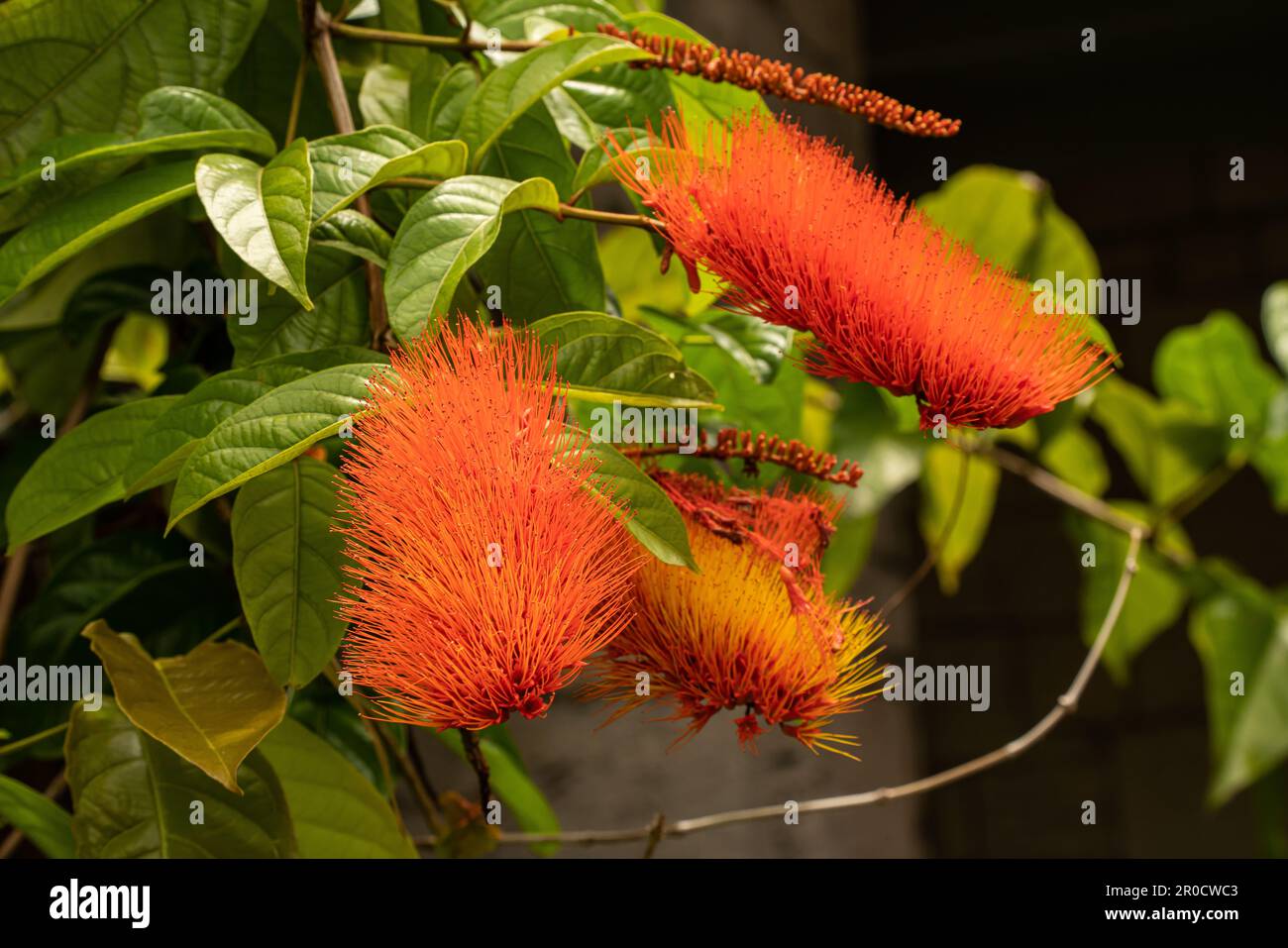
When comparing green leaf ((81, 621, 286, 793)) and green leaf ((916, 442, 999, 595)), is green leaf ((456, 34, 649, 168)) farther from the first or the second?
green leaf ((916, 442, 999, 595))

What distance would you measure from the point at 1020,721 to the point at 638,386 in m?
1.28

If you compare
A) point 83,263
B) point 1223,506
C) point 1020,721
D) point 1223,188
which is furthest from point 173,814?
point 1223,188

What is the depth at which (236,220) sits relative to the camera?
0.26 meters

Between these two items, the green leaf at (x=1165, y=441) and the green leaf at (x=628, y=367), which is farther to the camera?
the green leaf at (x=1165, y=441)

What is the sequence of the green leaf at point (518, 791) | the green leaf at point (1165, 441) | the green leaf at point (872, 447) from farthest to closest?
1. the green leaf at point (1165, 441)
2. the green leaf at point (872, 447)
3. the green leaf at point (518, 791)

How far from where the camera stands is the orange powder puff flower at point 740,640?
256 millimetres

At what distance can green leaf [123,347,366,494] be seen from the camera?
26 cm

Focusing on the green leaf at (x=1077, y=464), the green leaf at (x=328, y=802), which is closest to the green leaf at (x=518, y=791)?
the green leaf at (x=328, y=802)

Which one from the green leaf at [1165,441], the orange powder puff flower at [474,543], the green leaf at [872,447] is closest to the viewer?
the orange powder puff flower at [474,543]

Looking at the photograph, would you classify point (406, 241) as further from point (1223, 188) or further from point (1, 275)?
point (1223, 188)

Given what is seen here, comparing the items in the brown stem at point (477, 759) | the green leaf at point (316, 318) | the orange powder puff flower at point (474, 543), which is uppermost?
the green leaf at point (316, 318)
